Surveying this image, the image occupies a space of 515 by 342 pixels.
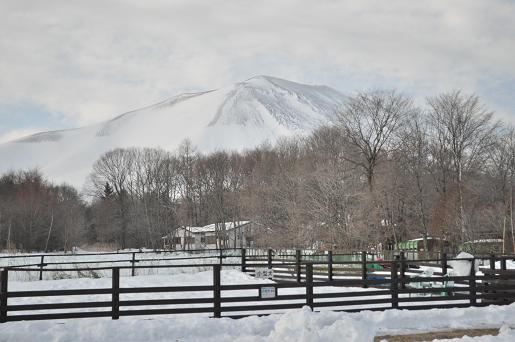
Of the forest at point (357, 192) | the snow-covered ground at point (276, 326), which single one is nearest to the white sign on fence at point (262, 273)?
the snow-covered ground at point (276, 326)

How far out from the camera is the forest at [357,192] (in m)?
41.4

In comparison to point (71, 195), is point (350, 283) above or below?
below

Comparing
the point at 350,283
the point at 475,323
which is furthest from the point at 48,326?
the point at 475,323

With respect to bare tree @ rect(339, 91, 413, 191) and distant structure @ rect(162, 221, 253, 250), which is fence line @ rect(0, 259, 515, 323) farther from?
distant structure @ rect(162, 221, 253, 250)

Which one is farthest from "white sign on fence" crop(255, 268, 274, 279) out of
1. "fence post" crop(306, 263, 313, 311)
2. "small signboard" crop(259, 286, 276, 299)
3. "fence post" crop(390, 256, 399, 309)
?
"fence post" crop(390, 256, 399, 309)

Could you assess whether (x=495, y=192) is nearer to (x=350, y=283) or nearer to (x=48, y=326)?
(x=350, y=283)

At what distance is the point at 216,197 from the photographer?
77938 mm

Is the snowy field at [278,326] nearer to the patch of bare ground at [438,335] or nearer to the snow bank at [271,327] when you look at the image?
the snow bank at [271,327]

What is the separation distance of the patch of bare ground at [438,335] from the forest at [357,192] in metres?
26.5

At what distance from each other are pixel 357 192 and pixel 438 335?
30.5 meters

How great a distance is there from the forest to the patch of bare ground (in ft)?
86.8

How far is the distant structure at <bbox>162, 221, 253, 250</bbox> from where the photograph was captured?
71.8m

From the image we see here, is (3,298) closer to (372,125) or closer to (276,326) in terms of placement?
(276,326)

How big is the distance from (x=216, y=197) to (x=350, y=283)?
65921 millimetres
